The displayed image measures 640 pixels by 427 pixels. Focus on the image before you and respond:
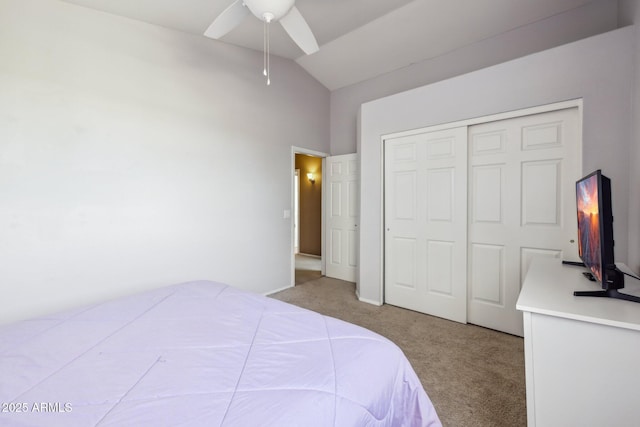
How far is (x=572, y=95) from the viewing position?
217 cm

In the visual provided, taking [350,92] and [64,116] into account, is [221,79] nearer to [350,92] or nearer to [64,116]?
[64,116]

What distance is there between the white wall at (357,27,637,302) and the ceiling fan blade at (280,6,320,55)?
1380 millimetres

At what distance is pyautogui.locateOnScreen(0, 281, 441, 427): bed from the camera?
0.72 m

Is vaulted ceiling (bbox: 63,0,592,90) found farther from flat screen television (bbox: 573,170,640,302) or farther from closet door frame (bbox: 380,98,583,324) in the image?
flat screen television (bbox: 573,170,640,302)

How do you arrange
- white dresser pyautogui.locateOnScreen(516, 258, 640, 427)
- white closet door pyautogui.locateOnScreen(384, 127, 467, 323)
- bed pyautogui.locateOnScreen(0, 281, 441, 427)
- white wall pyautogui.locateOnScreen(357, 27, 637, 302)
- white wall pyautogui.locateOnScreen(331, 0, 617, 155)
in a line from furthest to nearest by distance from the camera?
white closet door pyautogui.locateOnScreen(384, 127, 467, 323) → white wall pyautogui.locateOnScreen(331, 0, 617, 155) → white wall pyautogui.locateOnScreen(357, 27, 637, 302) → white dresser pyautogui.locateOnScreen(516, 258, 640, 427) → bed pyautogui.locateOnScreen(0, 281, 441, 427)

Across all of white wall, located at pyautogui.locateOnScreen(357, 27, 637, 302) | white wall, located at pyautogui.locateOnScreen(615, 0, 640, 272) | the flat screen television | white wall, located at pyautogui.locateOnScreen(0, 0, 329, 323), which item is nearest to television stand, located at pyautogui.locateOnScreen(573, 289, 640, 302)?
the flat screen television

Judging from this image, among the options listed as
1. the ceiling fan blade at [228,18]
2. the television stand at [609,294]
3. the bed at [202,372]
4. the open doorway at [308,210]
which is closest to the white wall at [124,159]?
the ceiling fan blade at [228,18]

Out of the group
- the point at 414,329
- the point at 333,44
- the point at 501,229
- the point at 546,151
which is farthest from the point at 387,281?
the point at 333,44

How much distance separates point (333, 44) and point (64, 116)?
2.91 m

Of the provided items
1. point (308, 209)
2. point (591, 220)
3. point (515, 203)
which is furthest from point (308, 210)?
point (591, 220)

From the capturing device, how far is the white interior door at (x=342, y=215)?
427 cm

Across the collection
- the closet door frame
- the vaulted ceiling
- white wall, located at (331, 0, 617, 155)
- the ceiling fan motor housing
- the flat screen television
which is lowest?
the flat screen television

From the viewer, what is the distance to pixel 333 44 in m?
3.53

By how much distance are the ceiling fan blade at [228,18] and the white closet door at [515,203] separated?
2.24m
